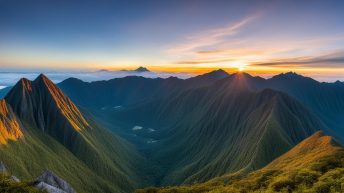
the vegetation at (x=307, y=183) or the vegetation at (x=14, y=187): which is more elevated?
the vegetation at (x=14, y=187)

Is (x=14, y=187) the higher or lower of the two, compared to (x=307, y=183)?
higher

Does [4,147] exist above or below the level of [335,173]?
below

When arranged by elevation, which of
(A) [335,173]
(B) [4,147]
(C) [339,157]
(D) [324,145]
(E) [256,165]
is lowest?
(E) [256,165]

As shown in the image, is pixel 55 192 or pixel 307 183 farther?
pixel 307 183

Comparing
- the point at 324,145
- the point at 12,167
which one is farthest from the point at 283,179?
the point at 12,167

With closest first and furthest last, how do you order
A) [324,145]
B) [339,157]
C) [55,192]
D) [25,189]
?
1. [25,189]
2. [55,192]
3. [339,157]
4. [324,145]

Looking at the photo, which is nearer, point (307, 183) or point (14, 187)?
point (14, 187)

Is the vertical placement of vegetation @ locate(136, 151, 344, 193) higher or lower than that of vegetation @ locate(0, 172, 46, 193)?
lower

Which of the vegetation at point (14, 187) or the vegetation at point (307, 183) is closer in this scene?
the vegetation at point (14, 187)

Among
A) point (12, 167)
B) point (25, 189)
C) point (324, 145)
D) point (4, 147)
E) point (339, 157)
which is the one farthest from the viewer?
point (4, 147)

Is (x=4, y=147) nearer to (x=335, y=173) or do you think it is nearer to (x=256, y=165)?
(x=256, y=165)

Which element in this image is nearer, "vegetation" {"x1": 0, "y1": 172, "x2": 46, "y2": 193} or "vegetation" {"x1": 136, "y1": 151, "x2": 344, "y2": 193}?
"vegetation" {"x1": 0, "y1": 172, "x2": 46, "y2": 193}
